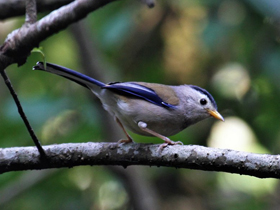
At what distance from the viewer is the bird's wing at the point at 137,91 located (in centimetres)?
469

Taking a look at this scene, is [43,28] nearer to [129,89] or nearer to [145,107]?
[129,89]

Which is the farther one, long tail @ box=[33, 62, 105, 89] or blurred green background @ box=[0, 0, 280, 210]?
blurred green background @ box=[0, 0, 280, 210]

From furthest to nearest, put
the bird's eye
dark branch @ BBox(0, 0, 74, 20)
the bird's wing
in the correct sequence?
1. the bird's eye
2. dark branch @ BBox(0, 0, 74, 20)
3. the bird's wing

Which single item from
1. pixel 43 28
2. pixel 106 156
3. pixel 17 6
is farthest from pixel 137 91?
pixel 17 6

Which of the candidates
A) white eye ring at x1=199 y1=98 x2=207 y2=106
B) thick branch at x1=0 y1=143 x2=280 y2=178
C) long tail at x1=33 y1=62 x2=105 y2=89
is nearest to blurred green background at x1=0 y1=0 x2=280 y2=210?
white eye ring at x1=199 y1=98 x2=207 y2=106

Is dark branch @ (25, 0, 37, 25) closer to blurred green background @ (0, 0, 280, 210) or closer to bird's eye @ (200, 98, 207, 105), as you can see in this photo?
blurred green background @ (0, 0, 280, 210)

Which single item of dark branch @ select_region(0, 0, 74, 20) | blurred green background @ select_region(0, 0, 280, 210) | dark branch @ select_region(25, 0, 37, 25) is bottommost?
blurred green background @ select_region(0, 0, 280, 210)

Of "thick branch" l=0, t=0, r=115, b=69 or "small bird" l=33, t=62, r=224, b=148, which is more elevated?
"thick branch" l=0, t=0, r=115, b=69

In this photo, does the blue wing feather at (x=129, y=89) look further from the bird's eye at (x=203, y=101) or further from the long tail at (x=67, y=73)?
the bird's eye at (x=203, y=101)

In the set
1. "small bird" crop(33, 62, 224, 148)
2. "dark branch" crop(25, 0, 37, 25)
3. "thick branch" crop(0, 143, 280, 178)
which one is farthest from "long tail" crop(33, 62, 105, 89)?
"thick branch" crop(0, 143, 280, 178)

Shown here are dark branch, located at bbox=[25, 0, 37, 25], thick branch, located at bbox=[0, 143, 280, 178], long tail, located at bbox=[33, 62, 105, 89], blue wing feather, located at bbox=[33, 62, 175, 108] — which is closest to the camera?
thick branch, located at bbox=[0, 143, 280, 178]

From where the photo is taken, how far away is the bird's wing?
15.4 ft

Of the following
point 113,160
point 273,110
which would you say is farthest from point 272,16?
point 113,160

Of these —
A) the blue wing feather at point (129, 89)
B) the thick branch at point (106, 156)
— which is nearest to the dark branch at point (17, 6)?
the blue wing feather at point (129, 89)
